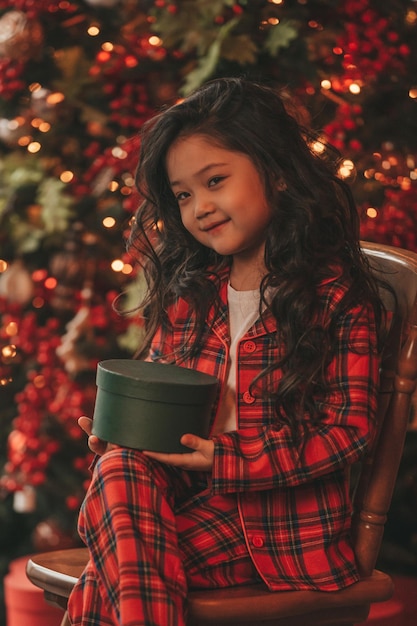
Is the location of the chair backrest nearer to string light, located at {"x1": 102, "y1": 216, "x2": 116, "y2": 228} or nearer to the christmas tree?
the christmas tree

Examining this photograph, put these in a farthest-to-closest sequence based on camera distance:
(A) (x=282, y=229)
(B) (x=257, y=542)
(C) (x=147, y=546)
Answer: (A) (x=282, y=229) < (B) (x=257, y=542) < (C) (x=147, y=546)

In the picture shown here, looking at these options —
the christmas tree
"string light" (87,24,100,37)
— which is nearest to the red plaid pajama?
the christmas tree

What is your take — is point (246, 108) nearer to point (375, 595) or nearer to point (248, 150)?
point (248, 150)

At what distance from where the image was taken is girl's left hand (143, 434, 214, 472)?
1151 mm

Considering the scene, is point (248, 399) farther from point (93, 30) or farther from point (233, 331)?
point (93, 30)

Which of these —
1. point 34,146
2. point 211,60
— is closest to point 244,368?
point 211,60

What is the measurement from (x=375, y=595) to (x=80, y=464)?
1.08 metres

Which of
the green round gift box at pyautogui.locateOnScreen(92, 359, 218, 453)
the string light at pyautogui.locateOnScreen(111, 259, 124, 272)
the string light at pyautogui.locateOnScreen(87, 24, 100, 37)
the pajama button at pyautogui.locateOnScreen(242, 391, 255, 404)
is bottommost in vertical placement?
the string light at pyautogui.locateOnScreen(111, 259, 124, 272)

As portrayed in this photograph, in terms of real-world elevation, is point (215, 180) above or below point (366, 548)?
above

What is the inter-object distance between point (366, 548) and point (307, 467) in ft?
0.53

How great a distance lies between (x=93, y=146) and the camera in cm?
218

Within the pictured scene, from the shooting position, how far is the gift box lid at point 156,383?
1136 millimetres

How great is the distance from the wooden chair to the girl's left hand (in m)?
0.15

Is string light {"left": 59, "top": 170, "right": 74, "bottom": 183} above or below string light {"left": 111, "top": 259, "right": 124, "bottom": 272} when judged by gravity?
above
